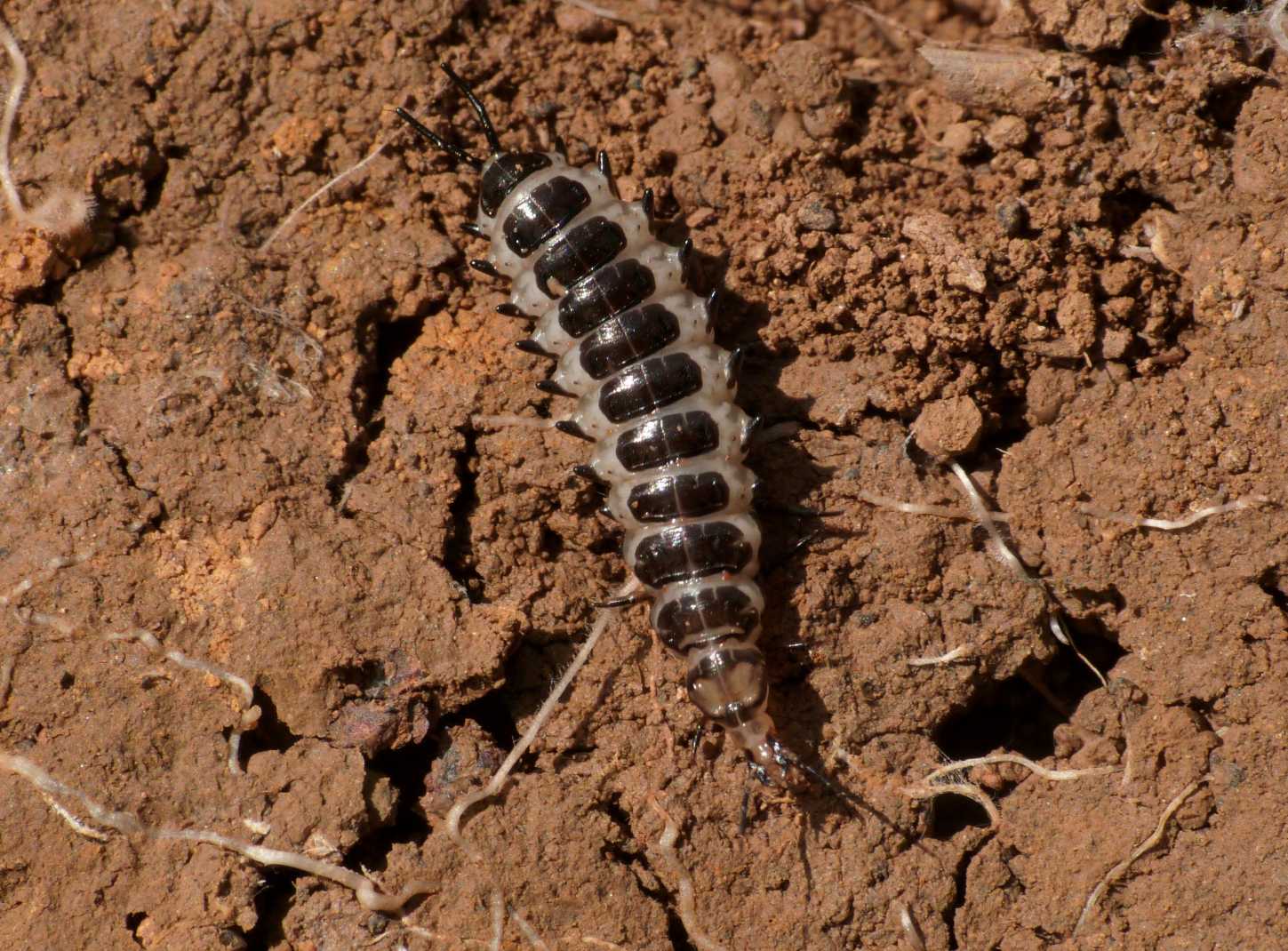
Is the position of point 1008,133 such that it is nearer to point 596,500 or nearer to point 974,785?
point 596,500

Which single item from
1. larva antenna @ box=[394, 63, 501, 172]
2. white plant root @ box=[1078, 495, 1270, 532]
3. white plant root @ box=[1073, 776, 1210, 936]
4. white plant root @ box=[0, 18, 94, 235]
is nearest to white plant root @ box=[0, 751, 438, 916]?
white plant root @ box=[0, 18, 94, 235]

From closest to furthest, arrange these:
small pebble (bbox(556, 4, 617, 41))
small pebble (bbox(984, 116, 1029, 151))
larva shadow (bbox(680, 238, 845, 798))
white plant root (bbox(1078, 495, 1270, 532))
→ white plant root (bbox(1078, 495, 1270, 532)) → larva shadow (bbox(680, 238, 845, 798)) → small pebble (bbox(984, 116, 1029, 151)) → small pebble (bbox(556, 4, 617, 41))

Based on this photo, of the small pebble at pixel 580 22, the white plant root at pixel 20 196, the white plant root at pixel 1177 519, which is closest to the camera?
→ the white plant root at pixel 1177 519

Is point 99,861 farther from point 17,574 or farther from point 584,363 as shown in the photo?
point 584,363

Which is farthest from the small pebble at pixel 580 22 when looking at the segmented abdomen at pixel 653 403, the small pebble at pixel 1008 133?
the small pebble at pixel 1008 133

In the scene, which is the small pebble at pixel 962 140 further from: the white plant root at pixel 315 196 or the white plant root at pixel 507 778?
the white plant root at pixel 315 196

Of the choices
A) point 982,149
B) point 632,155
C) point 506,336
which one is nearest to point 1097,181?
point 982,149

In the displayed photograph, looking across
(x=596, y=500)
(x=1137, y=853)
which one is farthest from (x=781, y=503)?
(x=1137, y=853)

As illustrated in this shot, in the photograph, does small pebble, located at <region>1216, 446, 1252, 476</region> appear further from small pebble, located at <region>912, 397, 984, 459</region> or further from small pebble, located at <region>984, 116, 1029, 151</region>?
small pebble, located at <region>984, 116, 1029, 151</region>
